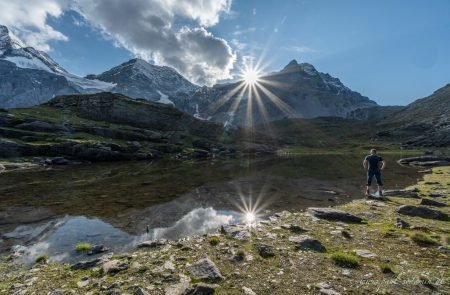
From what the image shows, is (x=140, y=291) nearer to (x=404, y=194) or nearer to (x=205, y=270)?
(x=205, y=270)

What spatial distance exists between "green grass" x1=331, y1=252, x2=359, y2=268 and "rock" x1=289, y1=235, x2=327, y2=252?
1.26 meters

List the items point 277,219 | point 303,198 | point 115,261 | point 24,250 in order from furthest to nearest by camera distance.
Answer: point 303,198 → point 277,219 → point 24,250 → point 115,261

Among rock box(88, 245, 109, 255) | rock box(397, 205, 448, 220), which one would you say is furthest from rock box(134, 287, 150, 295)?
rock box(397, 205, 448, 220)

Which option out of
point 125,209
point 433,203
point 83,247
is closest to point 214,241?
point 83,247

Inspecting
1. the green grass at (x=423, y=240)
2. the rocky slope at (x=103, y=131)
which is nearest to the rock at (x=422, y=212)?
the green grass at (x=423, y=240)

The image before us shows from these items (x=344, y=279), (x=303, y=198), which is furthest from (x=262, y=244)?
(x=303, y=198)

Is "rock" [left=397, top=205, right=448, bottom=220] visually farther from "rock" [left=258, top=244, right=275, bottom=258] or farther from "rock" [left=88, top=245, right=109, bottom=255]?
"rock" [left=88, top=245, right=109, bottom=255]

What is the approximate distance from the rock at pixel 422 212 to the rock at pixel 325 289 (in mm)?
12475

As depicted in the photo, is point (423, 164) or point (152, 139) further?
point (152, 139)

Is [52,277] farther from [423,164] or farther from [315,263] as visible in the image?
[423,164]

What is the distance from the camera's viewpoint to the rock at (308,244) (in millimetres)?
12266

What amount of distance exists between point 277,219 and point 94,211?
15971 millimetres

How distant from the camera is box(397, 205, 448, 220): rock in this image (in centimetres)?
1731

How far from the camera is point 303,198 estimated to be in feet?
96.0
